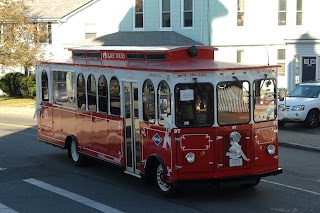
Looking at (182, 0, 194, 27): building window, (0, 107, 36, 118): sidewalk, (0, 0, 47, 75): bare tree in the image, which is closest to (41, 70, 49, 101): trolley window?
(0, 107, 36, 118): sidewalk

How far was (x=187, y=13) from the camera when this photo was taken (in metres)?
32.5

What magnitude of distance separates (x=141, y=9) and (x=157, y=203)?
998 inches

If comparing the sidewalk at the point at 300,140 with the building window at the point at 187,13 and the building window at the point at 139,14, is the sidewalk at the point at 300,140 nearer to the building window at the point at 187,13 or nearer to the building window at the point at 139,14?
the building window at the point at 187,13

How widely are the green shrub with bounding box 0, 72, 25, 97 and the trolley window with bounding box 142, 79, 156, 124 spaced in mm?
25794

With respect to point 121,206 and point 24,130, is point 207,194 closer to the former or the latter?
point 121,206

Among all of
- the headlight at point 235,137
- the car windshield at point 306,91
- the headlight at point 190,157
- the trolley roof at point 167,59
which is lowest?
the headlight at point 190,157

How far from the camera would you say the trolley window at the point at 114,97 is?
1230 cm

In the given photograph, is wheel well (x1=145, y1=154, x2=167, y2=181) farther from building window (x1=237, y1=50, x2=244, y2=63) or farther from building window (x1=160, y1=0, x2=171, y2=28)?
building window (x1=160, y1=0, x2=171, y2=28)

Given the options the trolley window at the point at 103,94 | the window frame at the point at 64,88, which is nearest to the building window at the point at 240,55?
the window frame at the point at 64,88

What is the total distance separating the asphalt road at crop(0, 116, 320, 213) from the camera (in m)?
10.4

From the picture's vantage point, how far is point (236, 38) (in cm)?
3288

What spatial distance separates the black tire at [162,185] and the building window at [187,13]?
22056mm

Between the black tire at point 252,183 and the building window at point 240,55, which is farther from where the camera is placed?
the building window at point 240,55

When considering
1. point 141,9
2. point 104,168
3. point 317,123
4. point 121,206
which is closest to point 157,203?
point 121,206
